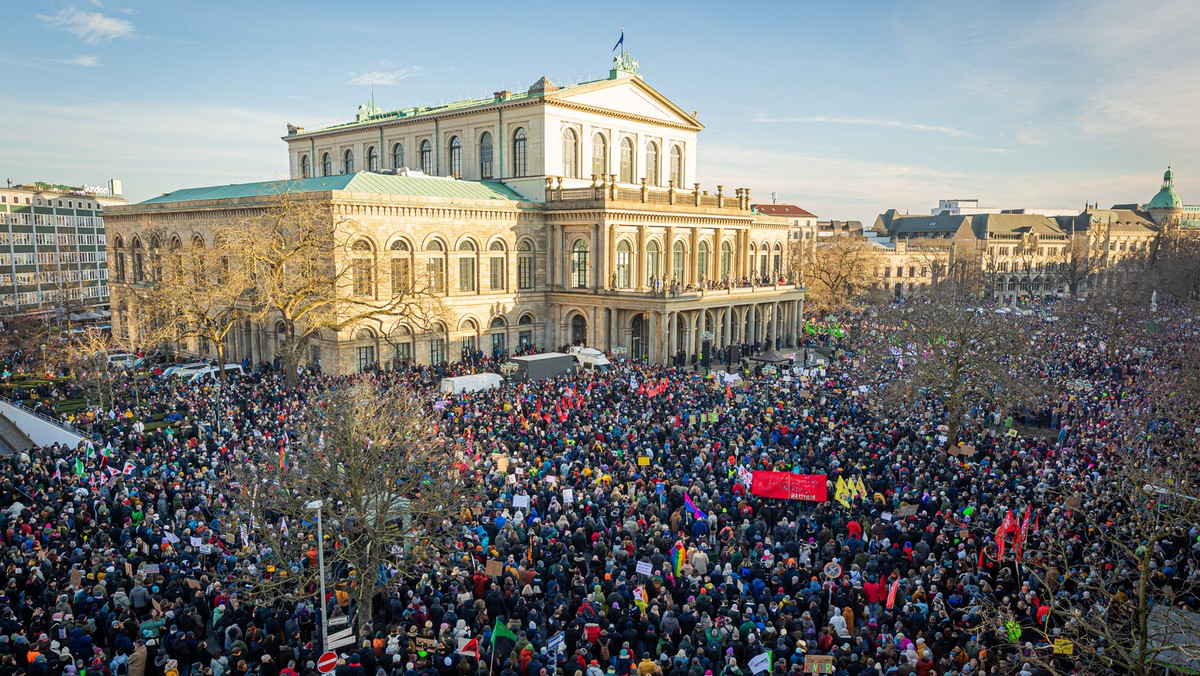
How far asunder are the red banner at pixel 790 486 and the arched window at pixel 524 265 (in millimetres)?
30107

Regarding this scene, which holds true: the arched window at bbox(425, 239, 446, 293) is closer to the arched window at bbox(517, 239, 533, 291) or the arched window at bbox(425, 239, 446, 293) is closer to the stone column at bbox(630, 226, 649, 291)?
the arched window at bbox(517, 239, 533, 291)

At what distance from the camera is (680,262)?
174 ft

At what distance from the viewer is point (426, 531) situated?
16.0m

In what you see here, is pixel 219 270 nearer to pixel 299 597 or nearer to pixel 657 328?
pixel 657 328

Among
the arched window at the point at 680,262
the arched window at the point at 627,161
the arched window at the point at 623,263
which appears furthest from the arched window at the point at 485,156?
the arched window at the point at 680,262

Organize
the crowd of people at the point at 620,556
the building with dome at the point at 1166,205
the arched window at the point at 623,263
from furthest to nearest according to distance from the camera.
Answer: the building with dome at the point at 1166,205 → the arched window at the point at 623,263 → the crowd of people at the point at 620,556

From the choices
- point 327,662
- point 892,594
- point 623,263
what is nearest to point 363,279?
point 623,263

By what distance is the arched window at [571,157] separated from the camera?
51.0 m

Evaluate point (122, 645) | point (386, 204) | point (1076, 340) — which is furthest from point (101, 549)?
point (1076, 340)

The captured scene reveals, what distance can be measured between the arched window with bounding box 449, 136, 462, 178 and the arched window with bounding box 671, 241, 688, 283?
53.6ft

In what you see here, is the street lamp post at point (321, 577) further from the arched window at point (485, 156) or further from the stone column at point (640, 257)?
the arched window at point (485, 156)

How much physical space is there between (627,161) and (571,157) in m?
5.15

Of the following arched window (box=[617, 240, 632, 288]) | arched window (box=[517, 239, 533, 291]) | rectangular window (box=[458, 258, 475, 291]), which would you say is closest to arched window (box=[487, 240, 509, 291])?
rectangular window (box=[458, 258, 475, 291])

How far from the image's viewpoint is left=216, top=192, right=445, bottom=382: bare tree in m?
35.9
